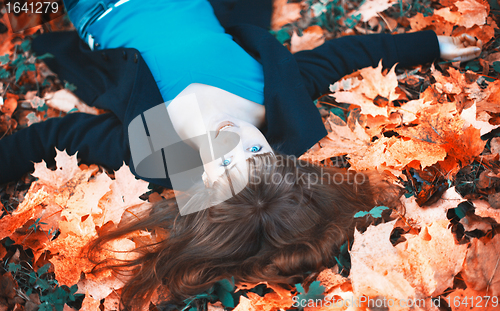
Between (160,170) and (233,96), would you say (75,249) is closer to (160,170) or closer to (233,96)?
(160,170)

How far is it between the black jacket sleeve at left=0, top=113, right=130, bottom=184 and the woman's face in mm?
533

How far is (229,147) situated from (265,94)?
0.49 metres

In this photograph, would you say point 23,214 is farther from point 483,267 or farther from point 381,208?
point 483,267

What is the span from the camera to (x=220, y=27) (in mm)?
2088

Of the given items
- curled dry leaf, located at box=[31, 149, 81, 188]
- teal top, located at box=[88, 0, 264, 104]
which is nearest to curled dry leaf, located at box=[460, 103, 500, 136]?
teal top, located at box=[88, 0, 264, 104]

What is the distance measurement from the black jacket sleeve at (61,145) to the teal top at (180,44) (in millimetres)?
397

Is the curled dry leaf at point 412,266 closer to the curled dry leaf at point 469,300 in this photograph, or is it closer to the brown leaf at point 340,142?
the curled dry leaf at point 469,300

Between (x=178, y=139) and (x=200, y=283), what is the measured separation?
0.83 metres

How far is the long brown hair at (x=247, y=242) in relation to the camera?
1.20m

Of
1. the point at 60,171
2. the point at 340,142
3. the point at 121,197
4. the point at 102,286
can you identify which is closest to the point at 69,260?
the point at 102,286

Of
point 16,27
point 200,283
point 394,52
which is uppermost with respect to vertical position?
point 16,27

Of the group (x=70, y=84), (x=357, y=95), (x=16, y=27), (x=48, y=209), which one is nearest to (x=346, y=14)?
(x=357, y=95)

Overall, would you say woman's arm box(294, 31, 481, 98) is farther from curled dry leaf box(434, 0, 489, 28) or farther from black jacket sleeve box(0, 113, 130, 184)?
black jacket sleeve box(0, 113, 130, 184)

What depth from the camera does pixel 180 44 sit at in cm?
183
